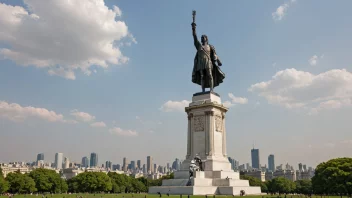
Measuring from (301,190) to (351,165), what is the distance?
201 feet

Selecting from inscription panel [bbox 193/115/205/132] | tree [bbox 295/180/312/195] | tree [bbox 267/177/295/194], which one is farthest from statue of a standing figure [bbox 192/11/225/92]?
tree [bbox 295/180/312/195]

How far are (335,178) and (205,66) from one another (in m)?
42.9

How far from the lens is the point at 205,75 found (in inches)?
1778

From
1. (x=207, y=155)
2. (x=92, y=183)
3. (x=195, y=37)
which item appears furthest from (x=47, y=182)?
(x=207, y=155)

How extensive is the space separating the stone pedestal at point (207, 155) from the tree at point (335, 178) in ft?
119

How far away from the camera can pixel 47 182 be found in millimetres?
99938

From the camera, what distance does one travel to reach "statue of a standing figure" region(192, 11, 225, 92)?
44.6 meters

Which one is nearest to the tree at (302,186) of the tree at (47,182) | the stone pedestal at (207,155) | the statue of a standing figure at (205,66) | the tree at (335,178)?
the tree at (335,178)

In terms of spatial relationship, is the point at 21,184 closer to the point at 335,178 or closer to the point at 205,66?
the point at 205,66

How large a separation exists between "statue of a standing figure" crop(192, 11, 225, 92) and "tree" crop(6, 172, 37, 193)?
6739 centimetres

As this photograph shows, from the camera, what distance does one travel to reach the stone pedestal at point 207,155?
35.1m

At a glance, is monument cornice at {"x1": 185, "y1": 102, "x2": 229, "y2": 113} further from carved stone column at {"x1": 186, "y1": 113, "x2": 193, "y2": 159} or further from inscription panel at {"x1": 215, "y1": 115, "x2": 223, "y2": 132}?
inscription panel at {"x1": 215, "y1": 115, "x2": 223, "y2": 132}

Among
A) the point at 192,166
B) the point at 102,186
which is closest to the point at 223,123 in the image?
the point at 192,166

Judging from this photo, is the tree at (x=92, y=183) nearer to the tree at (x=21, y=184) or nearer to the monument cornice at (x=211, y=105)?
the tree at (x=21, y=184)
